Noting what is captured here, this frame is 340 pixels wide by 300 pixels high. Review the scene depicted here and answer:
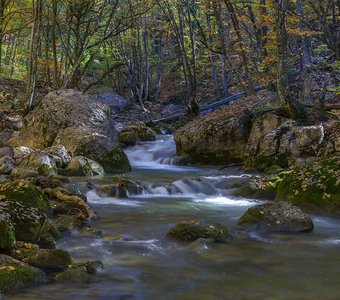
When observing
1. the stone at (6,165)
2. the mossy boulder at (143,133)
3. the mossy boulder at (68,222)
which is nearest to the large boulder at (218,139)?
the mossy boulder at (143,133)

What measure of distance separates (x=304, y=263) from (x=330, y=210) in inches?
103

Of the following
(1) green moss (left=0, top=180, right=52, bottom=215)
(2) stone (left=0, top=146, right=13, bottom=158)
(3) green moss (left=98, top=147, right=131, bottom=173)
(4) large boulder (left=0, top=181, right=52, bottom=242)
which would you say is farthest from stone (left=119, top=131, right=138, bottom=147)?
(4) large boulder (left=0, top=181, right=52, bottom=242)

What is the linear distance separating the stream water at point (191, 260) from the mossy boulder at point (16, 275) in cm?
11

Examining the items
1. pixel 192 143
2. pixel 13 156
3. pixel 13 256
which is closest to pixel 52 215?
pixel 13 256

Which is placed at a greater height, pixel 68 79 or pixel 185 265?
pixel 68 79

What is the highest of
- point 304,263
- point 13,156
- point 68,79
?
point 68,79

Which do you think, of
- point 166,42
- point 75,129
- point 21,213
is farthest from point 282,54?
point 166,42

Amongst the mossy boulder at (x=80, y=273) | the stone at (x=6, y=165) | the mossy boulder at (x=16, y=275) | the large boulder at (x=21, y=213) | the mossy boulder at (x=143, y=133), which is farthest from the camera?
the mossy boulder at (x=143, y=133)

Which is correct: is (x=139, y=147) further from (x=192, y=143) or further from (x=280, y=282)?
(x=280, y=282)

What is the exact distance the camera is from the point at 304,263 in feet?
17.6

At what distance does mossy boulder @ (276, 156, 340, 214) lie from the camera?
7801 mm

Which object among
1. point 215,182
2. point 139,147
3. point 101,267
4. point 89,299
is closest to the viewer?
point 89,299

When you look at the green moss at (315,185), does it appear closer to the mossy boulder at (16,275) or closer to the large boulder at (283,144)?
the large boulder at (283,144)

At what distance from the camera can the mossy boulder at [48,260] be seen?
15.3ft
